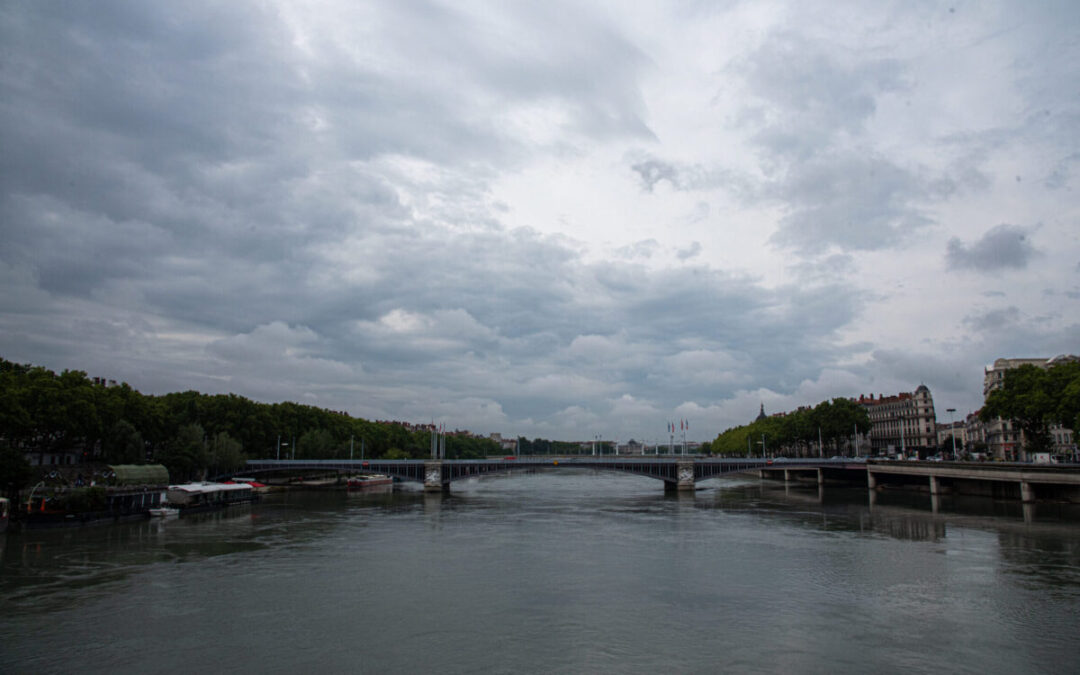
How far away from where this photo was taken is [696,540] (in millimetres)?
49125

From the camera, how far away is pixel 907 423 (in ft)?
549

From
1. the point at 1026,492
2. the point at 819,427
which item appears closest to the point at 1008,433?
the point at 819,427

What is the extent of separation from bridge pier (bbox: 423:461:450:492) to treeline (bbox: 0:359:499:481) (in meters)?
→ 28.3

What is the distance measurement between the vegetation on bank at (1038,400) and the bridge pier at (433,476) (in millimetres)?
76785

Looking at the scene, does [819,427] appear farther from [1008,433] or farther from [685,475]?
[685,475]

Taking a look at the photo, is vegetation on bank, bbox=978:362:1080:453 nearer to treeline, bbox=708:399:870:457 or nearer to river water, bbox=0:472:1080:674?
river water, bbox=0:472:1080:674

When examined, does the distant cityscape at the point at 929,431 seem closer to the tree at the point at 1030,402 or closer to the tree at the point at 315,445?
the tree at the point at 1030,402

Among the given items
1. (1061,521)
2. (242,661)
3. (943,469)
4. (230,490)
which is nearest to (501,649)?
(242,661)

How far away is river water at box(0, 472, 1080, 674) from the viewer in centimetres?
2281

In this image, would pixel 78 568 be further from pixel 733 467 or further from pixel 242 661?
pixel 733 467

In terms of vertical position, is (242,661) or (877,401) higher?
(877,401)

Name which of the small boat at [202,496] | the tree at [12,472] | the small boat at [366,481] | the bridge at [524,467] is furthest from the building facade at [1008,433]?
the tree at [12,472]

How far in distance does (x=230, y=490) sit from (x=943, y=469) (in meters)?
88.7

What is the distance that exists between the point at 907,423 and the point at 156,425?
165290 mm
